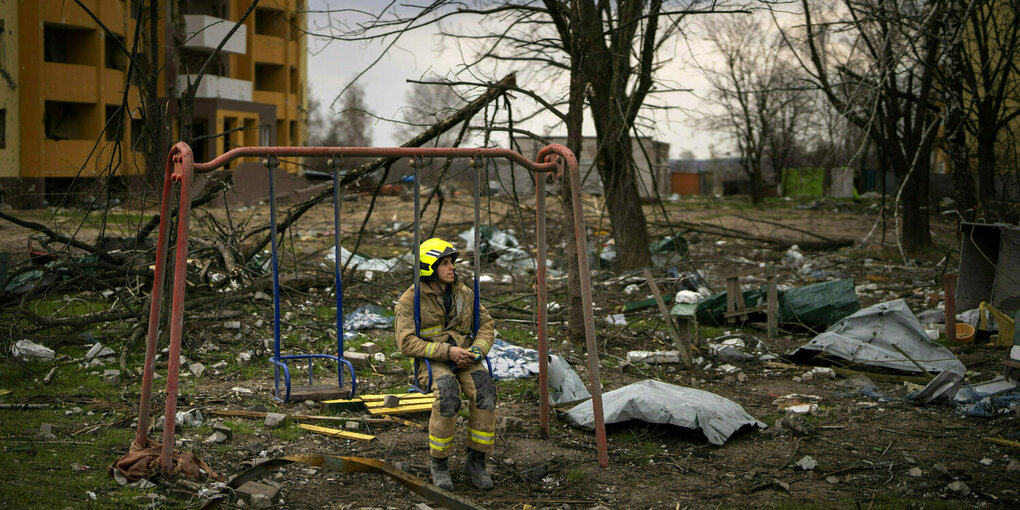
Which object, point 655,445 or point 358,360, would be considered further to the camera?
point 358,360

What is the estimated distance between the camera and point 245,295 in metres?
9.03

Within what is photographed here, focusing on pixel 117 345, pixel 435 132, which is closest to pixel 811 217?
pixel 435 132

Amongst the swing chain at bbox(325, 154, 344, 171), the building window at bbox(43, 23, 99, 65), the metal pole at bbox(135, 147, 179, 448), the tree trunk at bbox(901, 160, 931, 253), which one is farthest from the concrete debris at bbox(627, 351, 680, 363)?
the building window at bbox(43, 23, 99, 65)

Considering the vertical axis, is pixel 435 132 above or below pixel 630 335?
above

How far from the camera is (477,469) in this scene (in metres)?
4.83

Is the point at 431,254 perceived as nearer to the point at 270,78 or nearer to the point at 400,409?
the point at 400,409

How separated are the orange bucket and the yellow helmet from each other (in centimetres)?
616

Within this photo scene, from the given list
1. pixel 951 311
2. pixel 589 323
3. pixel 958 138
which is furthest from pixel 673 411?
pixel 958 138

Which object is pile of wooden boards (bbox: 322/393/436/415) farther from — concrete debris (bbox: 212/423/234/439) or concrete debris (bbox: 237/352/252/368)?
concrete debris (bbox: 237/352/252/368)

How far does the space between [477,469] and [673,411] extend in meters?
1.52

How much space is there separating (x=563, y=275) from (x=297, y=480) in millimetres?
7896

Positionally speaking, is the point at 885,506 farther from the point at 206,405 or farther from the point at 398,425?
the point at 206,405

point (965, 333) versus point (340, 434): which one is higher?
point (965, 333)

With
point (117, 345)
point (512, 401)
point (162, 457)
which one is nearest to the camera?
point (162, 457)
